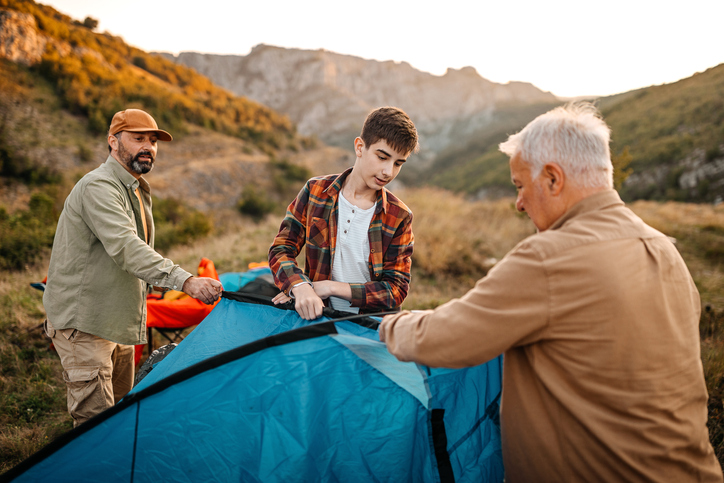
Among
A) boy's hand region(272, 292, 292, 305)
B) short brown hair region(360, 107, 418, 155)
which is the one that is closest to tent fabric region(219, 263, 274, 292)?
boy's hand region(272, 292, 292, 305)

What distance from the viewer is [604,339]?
117 cm

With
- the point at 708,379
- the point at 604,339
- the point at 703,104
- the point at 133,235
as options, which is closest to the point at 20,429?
the point at 133,235

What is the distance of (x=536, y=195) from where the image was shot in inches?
56.3

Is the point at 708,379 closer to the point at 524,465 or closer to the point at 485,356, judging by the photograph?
the point at 524,465

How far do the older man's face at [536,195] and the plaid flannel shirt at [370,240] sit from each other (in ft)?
3.32

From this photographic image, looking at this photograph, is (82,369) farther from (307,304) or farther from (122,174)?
(307,304)

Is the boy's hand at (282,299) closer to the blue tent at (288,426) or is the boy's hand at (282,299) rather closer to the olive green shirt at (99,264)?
the blue tent at (288,426)

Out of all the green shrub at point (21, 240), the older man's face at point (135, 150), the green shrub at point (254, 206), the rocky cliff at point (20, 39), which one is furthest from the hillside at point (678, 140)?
the rocky cliff at point (20, 39)

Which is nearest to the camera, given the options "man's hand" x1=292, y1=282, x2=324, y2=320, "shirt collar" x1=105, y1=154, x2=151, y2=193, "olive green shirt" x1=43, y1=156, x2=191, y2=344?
"man's hand" x1=292, y1=282, x2=324, y2=320

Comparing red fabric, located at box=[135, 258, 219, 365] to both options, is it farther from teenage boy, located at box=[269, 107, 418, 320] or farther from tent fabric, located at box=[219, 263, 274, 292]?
teenage boy, located at box=[269, 107, 418, 320]

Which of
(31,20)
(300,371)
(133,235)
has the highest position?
(31,20)

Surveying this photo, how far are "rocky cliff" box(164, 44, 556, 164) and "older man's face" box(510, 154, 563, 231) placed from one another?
7150 cm

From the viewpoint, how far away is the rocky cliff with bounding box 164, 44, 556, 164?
280ft

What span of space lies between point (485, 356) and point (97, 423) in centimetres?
169
